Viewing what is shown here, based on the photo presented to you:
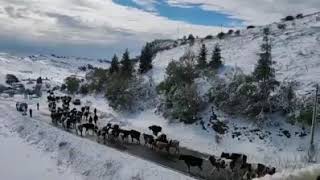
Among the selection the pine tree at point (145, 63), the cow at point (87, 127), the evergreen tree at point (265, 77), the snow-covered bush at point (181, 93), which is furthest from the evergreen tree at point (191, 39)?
the cow at point (87, 127)

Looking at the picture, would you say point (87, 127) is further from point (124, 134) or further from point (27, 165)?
point (27, 165)

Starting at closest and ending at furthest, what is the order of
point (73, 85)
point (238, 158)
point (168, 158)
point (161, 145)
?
point (238, 158) → point (168, 158) → point (161, 145) → point (73, 85)

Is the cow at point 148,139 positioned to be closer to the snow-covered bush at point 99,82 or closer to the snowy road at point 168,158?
the snowy road at point 168,158

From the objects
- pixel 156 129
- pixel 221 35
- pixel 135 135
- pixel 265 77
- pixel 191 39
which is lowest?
pixel 156 129

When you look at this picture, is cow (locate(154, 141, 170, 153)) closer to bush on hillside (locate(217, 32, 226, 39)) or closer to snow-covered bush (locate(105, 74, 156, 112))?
snow-covered bush (locate(105, 74, 156, 112))

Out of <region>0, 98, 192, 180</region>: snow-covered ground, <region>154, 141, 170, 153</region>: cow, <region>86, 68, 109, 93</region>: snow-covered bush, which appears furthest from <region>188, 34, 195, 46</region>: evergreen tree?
<region>154, 141, 170, 153</region>: cow

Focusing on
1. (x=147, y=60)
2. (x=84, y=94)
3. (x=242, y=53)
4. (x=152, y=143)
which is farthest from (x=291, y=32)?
(x=152, y=143)

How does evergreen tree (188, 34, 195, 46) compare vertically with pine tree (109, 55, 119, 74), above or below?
above

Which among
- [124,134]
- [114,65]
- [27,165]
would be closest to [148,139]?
[124,134]

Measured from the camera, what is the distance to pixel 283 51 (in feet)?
231

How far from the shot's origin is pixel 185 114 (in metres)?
52.8

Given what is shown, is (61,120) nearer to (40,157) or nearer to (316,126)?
(40,157)

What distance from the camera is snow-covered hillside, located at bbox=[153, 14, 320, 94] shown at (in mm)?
58412

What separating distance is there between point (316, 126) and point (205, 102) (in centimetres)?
1400
